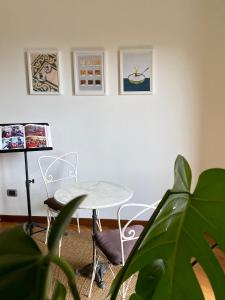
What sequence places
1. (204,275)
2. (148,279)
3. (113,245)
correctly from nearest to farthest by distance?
(148,279), (113,245), (204,275)

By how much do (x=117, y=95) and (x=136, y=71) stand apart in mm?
306

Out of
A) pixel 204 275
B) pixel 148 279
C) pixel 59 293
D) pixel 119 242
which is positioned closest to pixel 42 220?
pixel 119 242

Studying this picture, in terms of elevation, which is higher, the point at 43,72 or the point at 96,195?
the point at 43,72

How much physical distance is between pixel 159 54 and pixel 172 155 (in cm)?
102

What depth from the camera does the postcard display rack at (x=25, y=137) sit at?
10.2 feet

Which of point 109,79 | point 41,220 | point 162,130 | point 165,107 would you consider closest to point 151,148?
point 162,130

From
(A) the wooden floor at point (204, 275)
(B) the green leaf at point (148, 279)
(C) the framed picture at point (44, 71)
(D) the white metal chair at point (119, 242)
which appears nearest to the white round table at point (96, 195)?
(D) the white metal chair at point (119, 242)

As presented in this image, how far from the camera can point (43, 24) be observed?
3.24 meters

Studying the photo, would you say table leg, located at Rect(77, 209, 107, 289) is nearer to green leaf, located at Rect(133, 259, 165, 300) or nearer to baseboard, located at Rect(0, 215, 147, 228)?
baseboard, located at Rect(0, 215, 147, 228)

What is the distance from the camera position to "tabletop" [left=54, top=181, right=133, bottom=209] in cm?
241

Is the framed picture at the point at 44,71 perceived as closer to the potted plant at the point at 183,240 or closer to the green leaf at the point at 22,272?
the potted plant at the point at 183,240

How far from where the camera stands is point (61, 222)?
40cm

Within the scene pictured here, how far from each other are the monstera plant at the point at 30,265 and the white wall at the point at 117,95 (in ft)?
9.49

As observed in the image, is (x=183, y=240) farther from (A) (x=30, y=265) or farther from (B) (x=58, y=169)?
(B) (x=58, y=169)
